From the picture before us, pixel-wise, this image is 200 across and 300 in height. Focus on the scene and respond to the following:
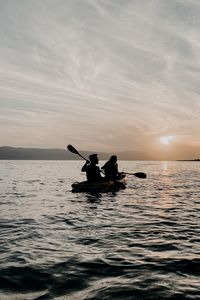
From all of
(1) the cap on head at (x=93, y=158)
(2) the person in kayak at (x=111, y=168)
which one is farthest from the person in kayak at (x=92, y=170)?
(2) the person in kayak at (x=111, y=168)

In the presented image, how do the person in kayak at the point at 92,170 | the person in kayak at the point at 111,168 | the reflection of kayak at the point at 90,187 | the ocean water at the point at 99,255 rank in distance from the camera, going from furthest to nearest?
the person in kayak at the point at 111,168 → the person in kayak at the point at 92,170 → the reflection of kayak at the point at 90,187 → the ocean water at the point at 99,255

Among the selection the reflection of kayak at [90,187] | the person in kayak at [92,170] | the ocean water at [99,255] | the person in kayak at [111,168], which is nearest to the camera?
the ocean water at [99,255]

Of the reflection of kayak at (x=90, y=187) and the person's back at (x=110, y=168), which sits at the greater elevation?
the person's back at (x=110, y=168)

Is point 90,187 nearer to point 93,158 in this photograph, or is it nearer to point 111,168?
point 93,158

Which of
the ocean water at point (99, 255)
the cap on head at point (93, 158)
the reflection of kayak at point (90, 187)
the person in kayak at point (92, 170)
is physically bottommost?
the ocean water at point (99, 255)

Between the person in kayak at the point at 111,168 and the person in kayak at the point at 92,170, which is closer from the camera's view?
the person in kayak at the point at 92,170

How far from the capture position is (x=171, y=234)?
12.9 m

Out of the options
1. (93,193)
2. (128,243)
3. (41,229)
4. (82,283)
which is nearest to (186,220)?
(128,243)

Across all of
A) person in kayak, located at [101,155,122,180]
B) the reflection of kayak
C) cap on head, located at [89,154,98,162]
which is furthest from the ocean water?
person in kayak, located at [101,155,122,180]

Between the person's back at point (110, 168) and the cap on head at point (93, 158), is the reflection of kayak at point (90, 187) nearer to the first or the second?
the cap on head at point (93, 158)

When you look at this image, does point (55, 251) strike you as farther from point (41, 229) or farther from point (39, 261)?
point (41, 229)

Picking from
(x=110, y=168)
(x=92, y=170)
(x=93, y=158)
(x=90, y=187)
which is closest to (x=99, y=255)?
(x=90, y=187)

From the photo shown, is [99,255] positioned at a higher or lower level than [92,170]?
lower

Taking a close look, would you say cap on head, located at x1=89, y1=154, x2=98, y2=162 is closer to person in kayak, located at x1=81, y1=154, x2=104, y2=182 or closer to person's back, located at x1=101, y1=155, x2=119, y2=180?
person in kayak, located at x1=81, y1=154, x2=104, y2=182
